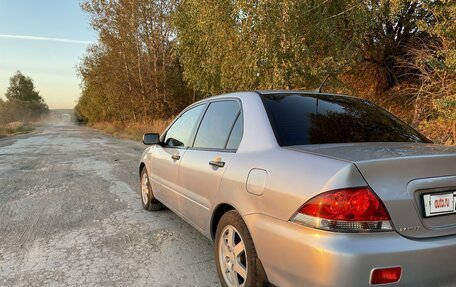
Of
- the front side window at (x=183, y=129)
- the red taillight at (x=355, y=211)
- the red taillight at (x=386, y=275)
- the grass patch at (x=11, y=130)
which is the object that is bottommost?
the grass patch at (x=11, y=130)

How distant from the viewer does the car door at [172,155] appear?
4.17 m

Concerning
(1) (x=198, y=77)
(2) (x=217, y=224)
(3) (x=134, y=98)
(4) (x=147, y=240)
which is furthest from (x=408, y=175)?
(3) (x=134, y=98)

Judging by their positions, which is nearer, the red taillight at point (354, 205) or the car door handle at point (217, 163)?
the red taillight at point (354, 205)

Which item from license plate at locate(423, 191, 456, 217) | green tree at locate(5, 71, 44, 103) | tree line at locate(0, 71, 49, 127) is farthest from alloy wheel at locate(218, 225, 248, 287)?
green tree at locate(5, 71, 44, 103)

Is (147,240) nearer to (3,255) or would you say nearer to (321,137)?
(3,255)

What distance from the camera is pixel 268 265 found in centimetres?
241

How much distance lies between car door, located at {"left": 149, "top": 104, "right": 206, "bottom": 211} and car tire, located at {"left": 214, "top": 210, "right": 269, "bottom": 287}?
1206 millimetres

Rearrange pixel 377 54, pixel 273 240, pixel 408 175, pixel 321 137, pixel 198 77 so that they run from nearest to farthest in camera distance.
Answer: pixel 408 175 < pixel 273 240 < pixel 321 137 < pixel 377 54 < pixel 198 77

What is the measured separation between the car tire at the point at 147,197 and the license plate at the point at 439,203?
3841mm

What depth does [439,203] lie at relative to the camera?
2.16m

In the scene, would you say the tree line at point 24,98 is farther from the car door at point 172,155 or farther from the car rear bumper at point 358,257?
the car rear bumper at point 358,257

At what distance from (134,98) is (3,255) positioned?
95.6ft

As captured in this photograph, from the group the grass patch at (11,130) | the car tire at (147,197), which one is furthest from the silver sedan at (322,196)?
the grass patch at (11,130)

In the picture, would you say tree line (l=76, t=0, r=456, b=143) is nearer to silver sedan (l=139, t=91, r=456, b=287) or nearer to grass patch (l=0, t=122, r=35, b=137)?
silver sedan (l=139, t=91, r=456, b=287)
